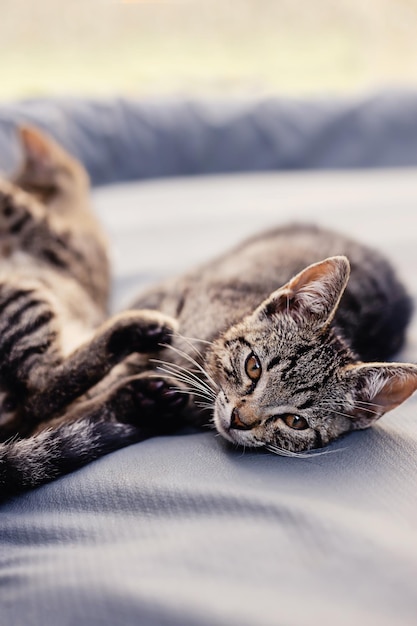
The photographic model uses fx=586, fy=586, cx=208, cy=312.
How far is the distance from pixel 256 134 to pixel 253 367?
2.25 metres

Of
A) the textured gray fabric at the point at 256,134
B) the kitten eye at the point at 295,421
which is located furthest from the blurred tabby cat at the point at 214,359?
the textured gray fabric at the point at 256,134

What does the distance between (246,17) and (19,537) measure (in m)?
3.62

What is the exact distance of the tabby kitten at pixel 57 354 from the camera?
0.97m

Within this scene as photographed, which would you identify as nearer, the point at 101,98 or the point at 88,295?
the point at 88,295

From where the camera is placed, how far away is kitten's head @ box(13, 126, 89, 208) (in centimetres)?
202

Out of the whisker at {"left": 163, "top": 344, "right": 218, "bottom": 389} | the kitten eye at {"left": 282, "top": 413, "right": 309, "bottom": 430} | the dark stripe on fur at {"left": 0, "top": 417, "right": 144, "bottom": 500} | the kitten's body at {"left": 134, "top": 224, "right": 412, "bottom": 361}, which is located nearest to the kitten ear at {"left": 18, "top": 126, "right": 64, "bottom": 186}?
the kitten's body at {"left": 134, "top": 224, "right": 412, "bottom": 361}

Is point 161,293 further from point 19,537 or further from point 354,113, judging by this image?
point 354,113

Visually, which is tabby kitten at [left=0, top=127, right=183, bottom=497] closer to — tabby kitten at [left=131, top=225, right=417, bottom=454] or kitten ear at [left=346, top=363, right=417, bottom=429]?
tabby kitten at [left=131, top=225, right=417, bottom=454]

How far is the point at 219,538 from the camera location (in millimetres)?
729

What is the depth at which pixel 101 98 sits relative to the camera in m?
3.02

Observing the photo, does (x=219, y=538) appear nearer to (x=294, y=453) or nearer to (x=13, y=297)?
(x=294, y=453)

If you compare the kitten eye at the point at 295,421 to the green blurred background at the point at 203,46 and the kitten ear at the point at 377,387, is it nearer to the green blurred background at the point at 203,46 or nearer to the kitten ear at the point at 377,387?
the kitten ear at the point at 377,387

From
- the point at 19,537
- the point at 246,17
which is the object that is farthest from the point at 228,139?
the point at 19,537

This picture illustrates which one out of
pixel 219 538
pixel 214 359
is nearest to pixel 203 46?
pixel 214 359
